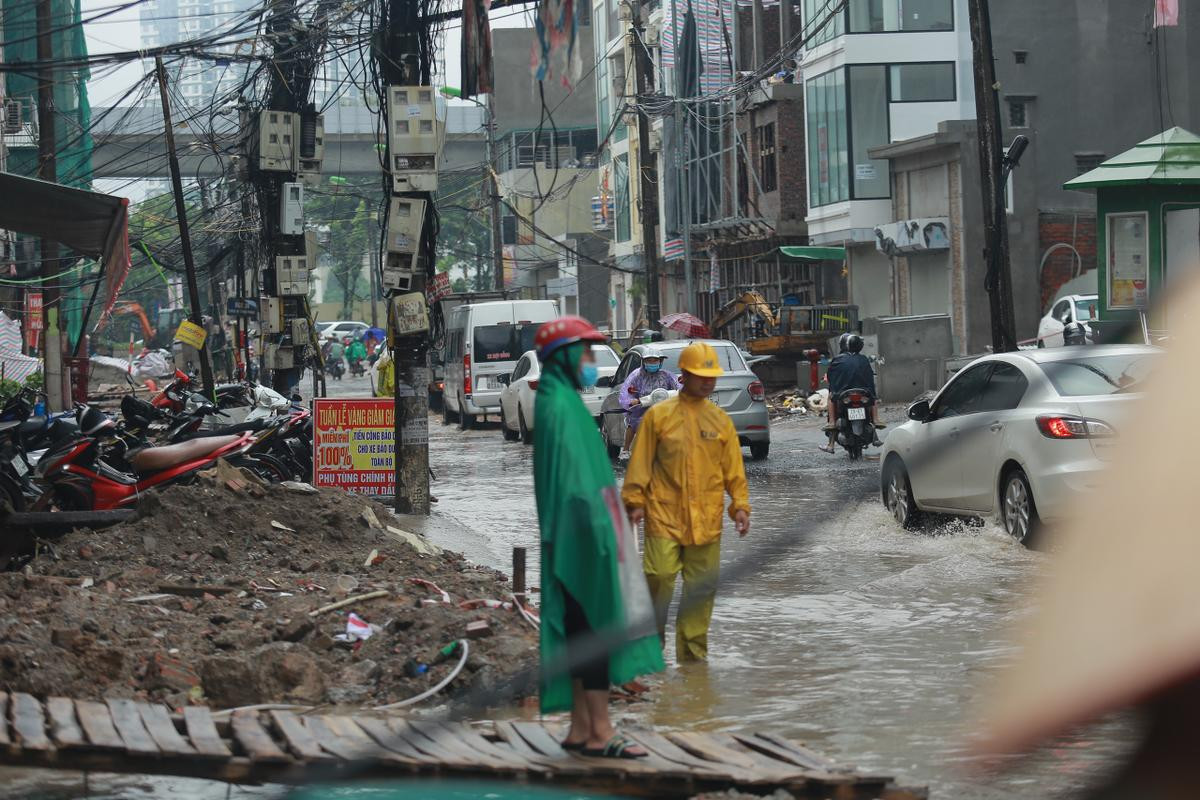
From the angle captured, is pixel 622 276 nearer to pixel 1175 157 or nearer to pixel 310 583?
pixel 1175 157

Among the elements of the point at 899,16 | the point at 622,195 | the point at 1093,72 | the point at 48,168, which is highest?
the point at 899,16

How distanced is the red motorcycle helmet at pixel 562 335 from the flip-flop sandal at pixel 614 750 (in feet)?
4.75

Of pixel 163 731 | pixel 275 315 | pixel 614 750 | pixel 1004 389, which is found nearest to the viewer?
pixel 614 750

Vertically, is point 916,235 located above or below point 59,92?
below

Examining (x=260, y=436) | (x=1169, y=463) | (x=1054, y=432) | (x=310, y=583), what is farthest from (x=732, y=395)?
(x=1169, y=463)

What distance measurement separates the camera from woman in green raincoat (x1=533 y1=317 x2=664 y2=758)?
588 centimetres

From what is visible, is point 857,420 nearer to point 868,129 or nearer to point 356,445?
point 356,445

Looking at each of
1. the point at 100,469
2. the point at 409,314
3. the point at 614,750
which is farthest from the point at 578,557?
the point at 409,314

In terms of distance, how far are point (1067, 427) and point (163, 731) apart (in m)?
7.00

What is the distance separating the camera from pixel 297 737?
616 cm

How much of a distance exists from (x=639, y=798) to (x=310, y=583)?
465 centimetres

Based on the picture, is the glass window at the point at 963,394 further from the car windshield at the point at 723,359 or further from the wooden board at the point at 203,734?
the car windshield at the point at 723,359

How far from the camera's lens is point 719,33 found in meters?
44.7

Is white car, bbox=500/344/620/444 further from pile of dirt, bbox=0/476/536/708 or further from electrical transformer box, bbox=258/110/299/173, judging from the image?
pile of dirt, bbox=0/476/536/708
